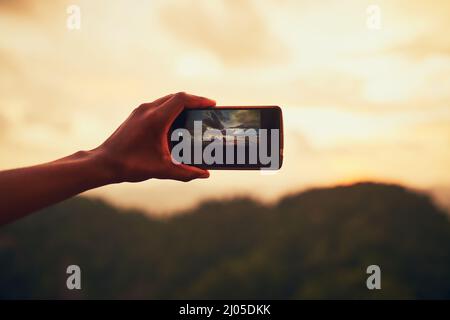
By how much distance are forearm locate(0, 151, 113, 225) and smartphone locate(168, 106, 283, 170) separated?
660 millimetres

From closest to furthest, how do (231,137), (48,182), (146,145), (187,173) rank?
(48,182) → (146,145) → (187,173) → (231,137)

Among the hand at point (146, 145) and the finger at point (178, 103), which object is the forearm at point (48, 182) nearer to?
the hand at point (146, 145)

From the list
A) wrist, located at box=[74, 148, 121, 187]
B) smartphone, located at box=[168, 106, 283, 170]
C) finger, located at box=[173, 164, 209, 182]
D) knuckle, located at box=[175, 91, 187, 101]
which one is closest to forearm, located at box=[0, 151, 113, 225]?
wrist, located at box=[74, 148, 121, 187]

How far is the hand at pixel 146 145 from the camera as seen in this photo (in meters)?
1.84

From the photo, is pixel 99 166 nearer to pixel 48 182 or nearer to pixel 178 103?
pixel 48 182

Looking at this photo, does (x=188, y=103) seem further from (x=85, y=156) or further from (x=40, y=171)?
(x=40, y=171)

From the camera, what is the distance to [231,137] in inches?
102

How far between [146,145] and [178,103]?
0.24 metres

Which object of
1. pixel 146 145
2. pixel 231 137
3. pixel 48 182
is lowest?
pixel 48 182

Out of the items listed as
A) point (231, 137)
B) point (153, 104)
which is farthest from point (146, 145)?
point (231, 137)

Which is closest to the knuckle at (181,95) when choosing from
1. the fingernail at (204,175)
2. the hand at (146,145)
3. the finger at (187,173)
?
the hand at (146,145)

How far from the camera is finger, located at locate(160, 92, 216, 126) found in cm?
196

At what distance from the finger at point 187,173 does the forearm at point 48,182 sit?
325 mm

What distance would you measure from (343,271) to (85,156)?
10043 cm
